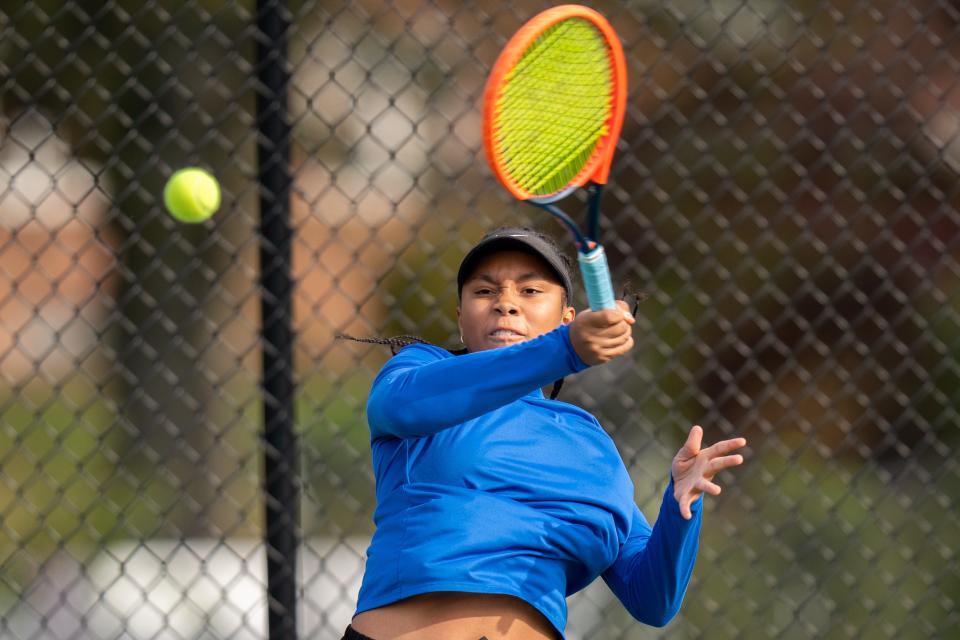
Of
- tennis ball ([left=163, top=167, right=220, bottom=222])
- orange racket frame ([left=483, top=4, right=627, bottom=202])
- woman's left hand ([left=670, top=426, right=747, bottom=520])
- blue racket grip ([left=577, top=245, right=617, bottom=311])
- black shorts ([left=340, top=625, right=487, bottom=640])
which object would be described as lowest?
tennis ball ([left=163, top=167, right=220, bottom=222])

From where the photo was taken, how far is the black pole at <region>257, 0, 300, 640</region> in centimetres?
301

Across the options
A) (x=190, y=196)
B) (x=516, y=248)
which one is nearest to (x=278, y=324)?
(x=190, y=196)

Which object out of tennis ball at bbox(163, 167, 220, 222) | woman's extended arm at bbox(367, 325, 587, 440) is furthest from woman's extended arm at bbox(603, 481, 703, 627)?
tennis ball at bbox(163, 167, 220, 222)

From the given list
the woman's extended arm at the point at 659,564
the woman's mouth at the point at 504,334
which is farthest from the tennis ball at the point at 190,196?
the woman's extended arm at the point at 659,564

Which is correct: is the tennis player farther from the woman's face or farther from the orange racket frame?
the orange racket frame

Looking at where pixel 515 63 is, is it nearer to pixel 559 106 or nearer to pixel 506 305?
pixel 559 106

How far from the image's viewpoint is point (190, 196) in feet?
10.8

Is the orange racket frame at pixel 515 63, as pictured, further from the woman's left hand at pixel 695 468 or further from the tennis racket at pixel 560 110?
the woman's left hand at pixel 695 468

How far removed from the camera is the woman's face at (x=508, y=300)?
203 cm

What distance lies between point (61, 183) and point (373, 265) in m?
1.37

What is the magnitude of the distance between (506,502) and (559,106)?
1.87ft

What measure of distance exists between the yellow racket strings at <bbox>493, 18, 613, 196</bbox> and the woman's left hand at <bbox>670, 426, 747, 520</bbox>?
43cm

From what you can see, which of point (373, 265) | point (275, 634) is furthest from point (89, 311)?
point (275, 634)

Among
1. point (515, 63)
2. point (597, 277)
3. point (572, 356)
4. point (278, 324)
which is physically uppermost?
point (515, 63)
